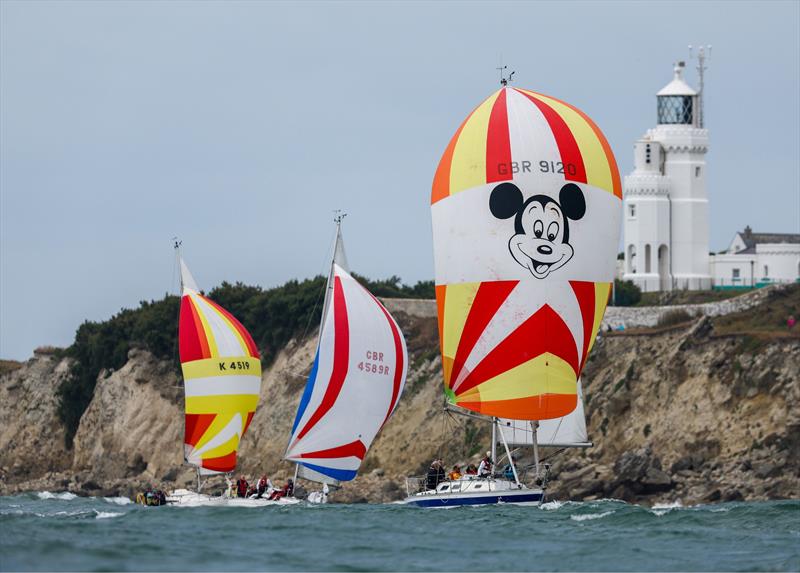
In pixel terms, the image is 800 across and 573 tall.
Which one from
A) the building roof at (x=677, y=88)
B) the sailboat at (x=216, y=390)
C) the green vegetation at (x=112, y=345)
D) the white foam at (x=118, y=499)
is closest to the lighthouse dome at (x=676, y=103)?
the building roof at (x=677, y=88)

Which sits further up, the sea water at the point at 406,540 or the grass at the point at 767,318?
the grass at the point at 767,318

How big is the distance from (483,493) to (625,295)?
132 feet

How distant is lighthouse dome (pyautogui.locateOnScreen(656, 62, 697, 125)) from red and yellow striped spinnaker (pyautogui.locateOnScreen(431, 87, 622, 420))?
147 feet

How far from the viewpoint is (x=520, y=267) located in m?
40.0

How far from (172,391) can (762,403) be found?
2894cm

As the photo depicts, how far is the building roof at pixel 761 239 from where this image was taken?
284 feet

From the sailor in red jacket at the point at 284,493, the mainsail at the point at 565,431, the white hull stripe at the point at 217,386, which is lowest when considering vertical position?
the sailor in red jacket at the point at 284,493

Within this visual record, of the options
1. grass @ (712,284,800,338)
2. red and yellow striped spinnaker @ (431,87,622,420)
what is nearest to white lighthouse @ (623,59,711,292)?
grass @ (712,284,800,338)

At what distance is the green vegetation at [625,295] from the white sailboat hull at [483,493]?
37705 mm

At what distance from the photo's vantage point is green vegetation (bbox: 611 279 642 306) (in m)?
78.4

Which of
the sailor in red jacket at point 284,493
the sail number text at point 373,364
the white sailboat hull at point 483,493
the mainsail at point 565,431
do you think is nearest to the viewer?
the white sailboat hull at point 483,493

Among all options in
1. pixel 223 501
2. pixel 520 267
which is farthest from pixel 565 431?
pixel 223 501

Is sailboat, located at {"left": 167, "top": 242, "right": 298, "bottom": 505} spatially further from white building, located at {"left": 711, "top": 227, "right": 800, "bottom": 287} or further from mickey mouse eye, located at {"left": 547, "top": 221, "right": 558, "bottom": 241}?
white building, located at {"left": 711, "top": 227, "right": 800, "bottom": 287}

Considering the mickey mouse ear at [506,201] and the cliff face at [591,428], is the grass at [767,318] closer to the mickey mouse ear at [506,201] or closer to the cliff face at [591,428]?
the cliff face at [591,428]
